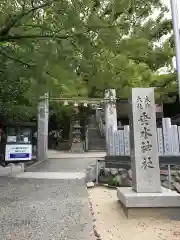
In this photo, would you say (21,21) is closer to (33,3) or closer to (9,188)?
(33,3)

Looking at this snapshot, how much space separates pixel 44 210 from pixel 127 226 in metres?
1.69

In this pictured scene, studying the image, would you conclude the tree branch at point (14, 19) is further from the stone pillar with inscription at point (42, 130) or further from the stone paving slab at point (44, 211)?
the stone pillar with inscription at point (42, 130)

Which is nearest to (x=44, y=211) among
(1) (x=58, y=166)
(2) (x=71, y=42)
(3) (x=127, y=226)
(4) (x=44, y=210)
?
(4) (x=44, y=210)

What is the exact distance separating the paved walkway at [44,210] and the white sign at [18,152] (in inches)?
109

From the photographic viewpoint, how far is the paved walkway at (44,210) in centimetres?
404

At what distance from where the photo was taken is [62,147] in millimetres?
25062

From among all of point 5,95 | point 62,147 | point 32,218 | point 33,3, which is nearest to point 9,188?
point 32,218

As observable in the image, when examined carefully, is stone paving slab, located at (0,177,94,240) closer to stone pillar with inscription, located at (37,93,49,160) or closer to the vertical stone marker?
the vertical stone marker

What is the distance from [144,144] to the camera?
573cm

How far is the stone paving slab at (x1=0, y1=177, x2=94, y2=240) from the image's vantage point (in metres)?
4.03

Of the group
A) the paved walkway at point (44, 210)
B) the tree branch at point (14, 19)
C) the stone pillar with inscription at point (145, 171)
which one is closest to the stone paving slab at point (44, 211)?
the paved walkway at point (44, 210)

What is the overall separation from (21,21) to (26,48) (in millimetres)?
318

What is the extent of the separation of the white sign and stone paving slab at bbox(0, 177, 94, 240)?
3539mm

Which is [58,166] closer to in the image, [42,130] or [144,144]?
[42,130]
